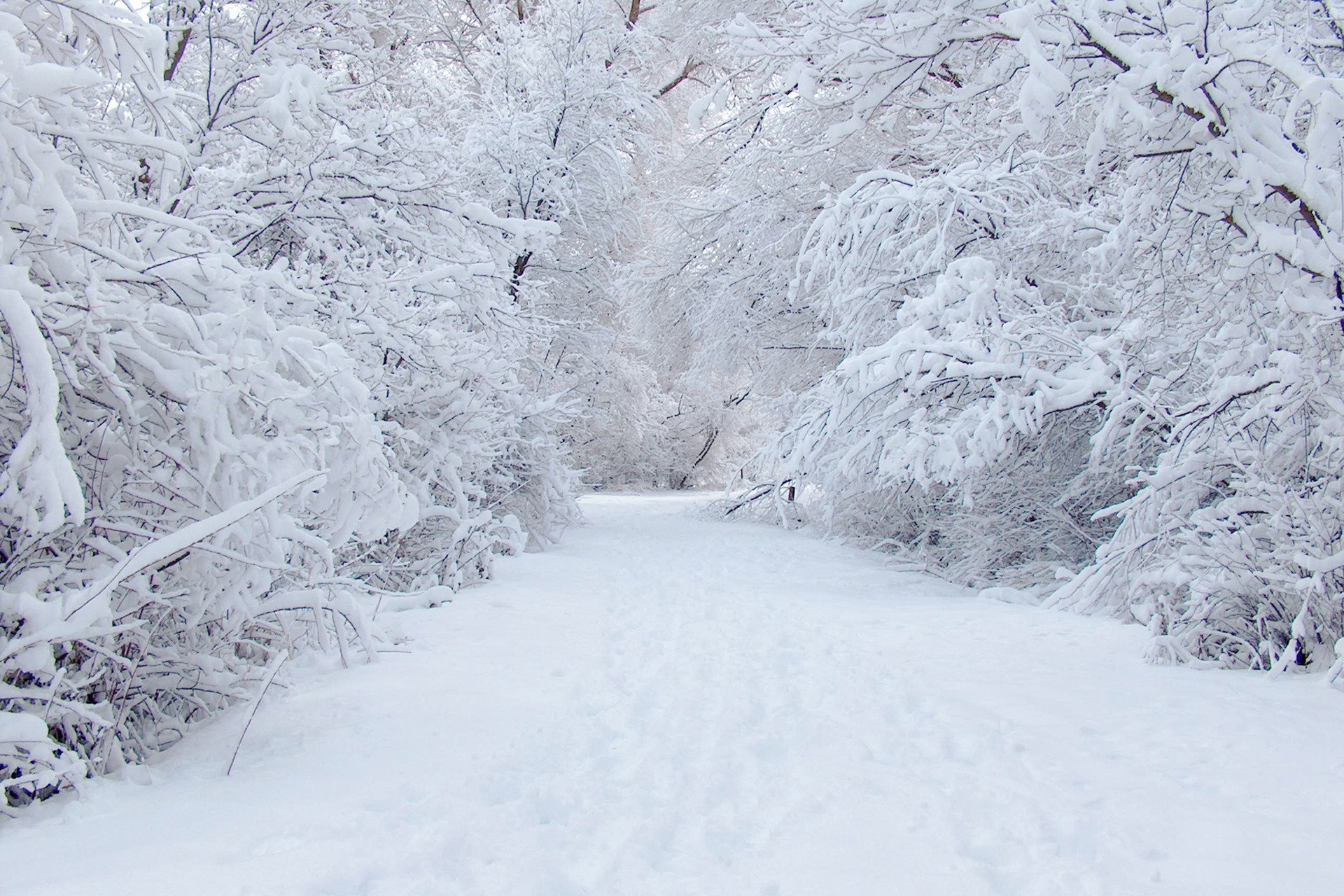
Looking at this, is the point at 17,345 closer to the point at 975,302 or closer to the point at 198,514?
the point at 198,514

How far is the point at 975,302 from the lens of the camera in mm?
5832

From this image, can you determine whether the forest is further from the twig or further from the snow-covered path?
the snow-covered path

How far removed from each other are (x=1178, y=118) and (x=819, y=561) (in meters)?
6.52

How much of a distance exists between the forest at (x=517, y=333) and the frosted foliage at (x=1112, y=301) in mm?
28

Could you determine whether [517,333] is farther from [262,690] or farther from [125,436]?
[262,690]

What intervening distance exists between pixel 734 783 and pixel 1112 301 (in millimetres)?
5517

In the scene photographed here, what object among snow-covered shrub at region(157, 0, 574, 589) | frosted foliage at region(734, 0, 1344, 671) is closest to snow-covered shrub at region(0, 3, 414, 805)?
snow-covered shrub at region(157, 0, 574, 589)

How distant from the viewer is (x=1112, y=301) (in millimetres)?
6660

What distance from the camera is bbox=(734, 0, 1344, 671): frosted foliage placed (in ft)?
10.6

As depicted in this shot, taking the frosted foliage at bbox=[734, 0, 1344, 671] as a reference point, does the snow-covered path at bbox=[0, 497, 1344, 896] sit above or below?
below

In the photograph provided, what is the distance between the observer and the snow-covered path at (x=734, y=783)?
215cm

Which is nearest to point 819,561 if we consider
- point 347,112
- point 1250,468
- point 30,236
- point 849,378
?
point 849,378

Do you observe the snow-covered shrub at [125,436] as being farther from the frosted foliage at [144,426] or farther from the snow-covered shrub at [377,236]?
the snow-covered shrub at [377,236]

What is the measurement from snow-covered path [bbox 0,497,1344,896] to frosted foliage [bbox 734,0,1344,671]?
0.68 meters
